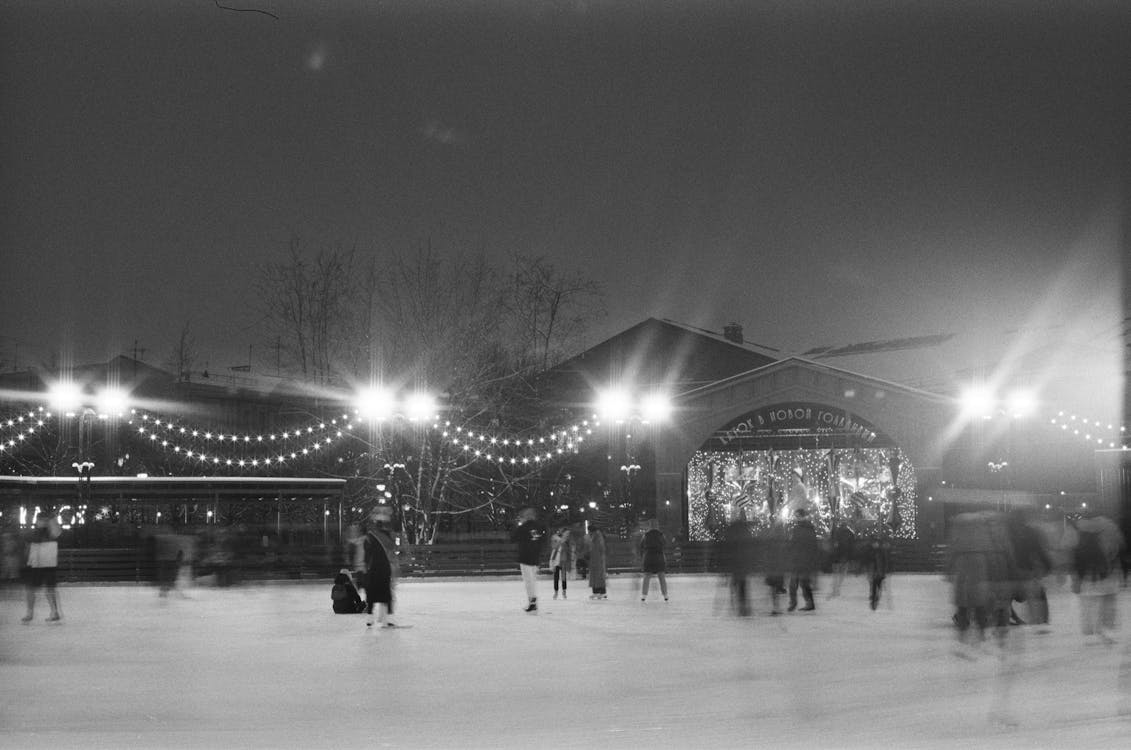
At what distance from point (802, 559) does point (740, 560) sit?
159 cm

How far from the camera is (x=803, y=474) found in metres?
40.7

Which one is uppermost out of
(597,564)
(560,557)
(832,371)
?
(832,371)

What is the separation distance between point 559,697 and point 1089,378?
36735 mm

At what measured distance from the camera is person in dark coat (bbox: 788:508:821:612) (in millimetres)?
19547

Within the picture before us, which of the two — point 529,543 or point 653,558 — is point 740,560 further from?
point 653,558

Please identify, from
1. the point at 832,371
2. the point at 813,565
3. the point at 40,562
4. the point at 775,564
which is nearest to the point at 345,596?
the point at 40,562

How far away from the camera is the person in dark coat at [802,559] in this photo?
19547 millimetres

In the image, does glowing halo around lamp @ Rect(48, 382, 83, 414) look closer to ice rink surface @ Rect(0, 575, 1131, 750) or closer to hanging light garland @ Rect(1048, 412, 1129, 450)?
ice rink surface @ Rect(0, 575, 1131, 750)

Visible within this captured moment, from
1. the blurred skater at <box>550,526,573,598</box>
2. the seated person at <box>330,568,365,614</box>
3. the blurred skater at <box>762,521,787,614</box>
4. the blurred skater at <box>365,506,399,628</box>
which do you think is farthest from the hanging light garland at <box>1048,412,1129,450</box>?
the blurred skater at <box>365,506,399,628</box>

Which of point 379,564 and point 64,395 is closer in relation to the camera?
point 379,564

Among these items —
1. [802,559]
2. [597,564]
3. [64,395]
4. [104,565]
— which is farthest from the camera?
[104,565]

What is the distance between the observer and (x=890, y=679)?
36.8ft

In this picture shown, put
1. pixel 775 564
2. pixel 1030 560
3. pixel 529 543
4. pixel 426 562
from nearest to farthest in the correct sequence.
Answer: pixel 1030 560 → pixel 775 564 → pixel 529 543 → pixel 426 562

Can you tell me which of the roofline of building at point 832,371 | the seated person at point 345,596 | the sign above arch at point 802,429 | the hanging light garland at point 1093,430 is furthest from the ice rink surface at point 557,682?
the hanging light garland at point 1093,430
